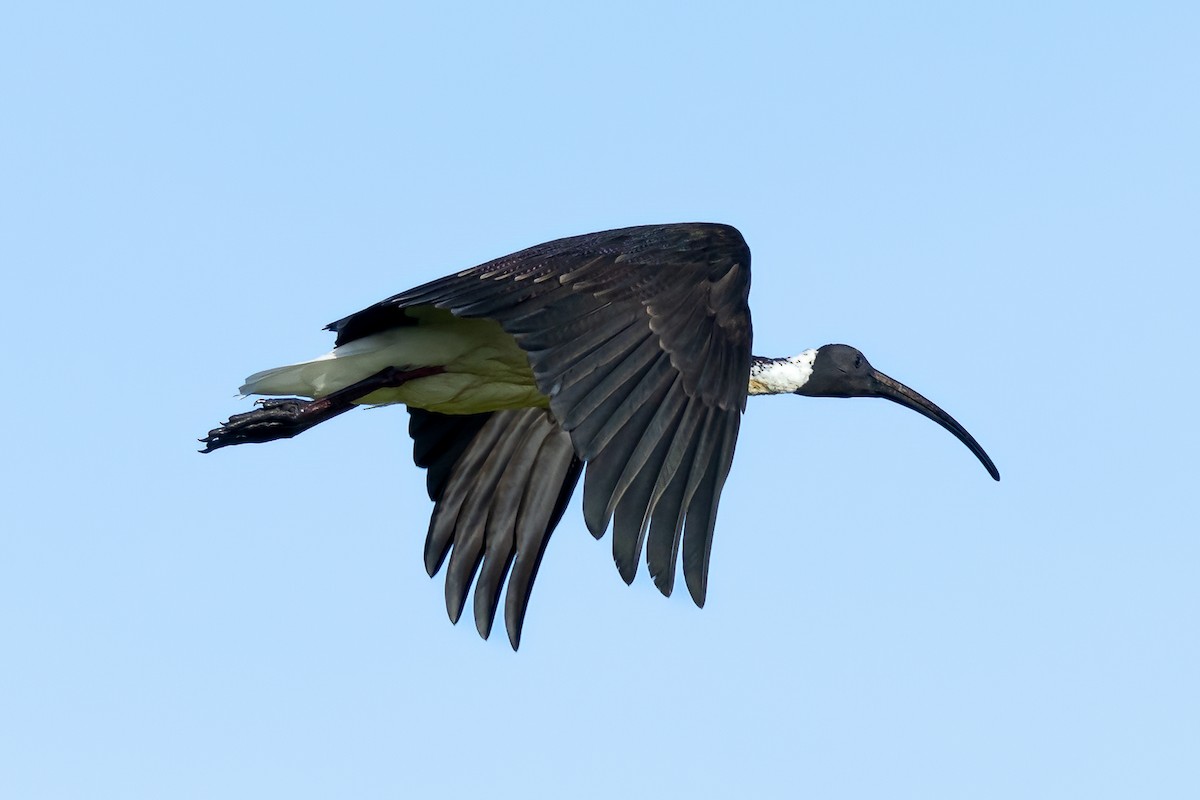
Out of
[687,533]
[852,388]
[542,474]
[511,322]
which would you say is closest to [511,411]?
[542,474]

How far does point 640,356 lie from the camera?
8.20m

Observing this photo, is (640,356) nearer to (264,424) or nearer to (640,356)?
(640,356)

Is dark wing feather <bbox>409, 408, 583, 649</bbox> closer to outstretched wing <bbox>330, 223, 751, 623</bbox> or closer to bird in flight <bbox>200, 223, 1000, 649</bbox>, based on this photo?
bird in flight <bbox>200, 223, 1000, 649</bbox>

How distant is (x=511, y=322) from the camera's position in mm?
8383

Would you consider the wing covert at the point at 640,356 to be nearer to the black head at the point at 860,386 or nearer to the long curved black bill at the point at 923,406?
the black head at the point at 860,386

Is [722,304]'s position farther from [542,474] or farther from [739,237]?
[542,474]

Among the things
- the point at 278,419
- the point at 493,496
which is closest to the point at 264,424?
the point at 278,419

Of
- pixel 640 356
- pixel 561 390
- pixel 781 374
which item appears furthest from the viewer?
pixel 781 374

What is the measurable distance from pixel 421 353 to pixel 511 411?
149 centimetres

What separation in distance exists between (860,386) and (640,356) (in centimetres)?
496

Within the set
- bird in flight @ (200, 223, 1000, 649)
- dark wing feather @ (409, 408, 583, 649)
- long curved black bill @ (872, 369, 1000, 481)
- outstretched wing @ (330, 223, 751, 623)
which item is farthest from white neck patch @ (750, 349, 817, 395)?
outstretched wing @ (330, 223, 751, 623)

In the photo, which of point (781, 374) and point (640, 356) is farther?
point (781, 374)

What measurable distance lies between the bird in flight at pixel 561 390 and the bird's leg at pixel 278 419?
11 millimetres

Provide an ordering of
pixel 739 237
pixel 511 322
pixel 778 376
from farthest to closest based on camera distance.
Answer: pixel 778 376
pixel 739 237
pixel 511 322
